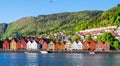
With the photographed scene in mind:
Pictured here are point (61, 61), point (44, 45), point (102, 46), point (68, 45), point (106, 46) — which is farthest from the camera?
point (44, 45)

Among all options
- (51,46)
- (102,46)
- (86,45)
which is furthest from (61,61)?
(51,46)

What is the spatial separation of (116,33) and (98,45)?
71.1 ft

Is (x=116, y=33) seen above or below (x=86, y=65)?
above

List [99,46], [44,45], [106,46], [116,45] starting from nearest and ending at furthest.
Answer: [106,46]
[116,45]
[99,46]
[44,45]

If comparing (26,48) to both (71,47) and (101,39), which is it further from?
(101,39)

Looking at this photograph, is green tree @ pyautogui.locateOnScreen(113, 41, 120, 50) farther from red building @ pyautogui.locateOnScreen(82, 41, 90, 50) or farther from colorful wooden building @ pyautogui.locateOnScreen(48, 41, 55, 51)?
colorful wooden building @ pyautogui.locateOnScreen(48, 41, 55, 51)

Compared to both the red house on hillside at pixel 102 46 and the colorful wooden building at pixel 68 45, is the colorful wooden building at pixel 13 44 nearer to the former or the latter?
the colorful wooden building at pixel 68 45

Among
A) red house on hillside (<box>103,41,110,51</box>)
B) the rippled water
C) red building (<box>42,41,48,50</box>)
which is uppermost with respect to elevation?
red building (<box>42,41,48,50</box>)

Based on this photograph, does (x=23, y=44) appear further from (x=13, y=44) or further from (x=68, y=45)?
(x=68, y=45)

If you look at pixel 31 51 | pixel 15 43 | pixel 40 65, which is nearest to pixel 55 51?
pixel 31 51

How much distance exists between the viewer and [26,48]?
194125mm

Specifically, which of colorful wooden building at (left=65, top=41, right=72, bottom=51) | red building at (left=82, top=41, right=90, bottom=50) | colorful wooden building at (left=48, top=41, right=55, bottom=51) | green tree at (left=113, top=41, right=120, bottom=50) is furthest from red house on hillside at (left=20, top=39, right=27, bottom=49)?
green tree at (left=113, top=41, right=120, bottom=50)

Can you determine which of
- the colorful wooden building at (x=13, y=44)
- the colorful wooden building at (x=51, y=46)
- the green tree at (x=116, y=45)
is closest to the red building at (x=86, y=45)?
the green tree at (x=116, y=45)

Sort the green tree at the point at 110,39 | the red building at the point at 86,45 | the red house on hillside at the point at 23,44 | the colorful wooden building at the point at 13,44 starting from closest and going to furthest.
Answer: the green tree at the point at 110,39 → the red building at the point at 86,45 → the red house on hillside at the point at 23,44 → the colorful wooden building at the point at 13,44
